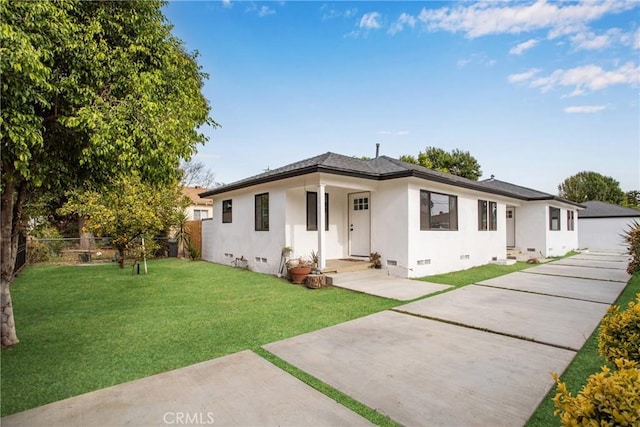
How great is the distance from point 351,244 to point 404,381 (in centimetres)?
808

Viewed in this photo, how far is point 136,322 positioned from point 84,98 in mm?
3551

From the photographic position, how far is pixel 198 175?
35812 millimetres

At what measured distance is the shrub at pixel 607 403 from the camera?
139 centimetres

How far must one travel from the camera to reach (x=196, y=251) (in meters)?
15.4

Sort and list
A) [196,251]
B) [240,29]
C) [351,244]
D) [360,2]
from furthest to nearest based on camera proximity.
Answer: [196,251] → [351,244] → [240,29] → [360,2]

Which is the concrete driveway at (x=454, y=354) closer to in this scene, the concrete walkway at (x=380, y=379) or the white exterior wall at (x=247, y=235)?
the concrete walkway at (x=380, y=379)

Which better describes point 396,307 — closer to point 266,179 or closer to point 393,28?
point 266,179

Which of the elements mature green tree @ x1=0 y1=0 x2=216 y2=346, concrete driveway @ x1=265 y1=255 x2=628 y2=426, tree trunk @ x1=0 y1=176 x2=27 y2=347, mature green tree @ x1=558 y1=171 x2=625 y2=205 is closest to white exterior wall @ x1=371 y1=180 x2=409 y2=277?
concrete driveway @ x1=265 y1=255 x2=628 y2=426

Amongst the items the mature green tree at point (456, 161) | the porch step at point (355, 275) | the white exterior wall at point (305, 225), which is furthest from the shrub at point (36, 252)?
the mature green tree at point (456, 161)

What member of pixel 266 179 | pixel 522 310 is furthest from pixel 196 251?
pixel 522 310

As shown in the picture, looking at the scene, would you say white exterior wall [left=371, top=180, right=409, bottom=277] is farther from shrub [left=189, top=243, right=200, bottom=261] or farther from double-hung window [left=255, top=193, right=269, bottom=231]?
shrub [left=189, top=243, right=200, bottom=261]

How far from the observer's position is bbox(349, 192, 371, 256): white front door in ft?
35.3

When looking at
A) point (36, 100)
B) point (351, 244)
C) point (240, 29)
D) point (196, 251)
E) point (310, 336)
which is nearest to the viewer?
point (36, 100)

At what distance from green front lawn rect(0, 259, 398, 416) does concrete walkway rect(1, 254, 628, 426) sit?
1.18 ft
